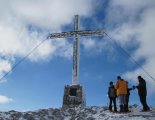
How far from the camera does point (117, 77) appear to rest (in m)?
20.8

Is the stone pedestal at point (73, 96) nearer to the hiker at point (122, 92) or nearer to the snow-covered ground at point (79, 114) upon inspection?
the snow-covered ground at point (79, 114)

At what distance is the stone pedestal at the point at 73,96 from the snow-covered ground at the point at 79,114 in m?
3.42

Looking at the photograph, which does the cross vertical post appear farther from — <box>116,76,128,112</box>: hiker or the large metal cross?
<box>116,76,128,112</box>: hiker

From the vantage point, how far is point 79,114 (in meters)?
21.3

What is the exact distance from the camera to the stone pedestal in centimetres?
2623

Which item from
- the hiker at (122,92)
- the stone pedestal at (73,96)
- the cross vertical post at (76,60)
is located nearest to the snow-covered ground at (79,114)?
the hiker at (122,92)

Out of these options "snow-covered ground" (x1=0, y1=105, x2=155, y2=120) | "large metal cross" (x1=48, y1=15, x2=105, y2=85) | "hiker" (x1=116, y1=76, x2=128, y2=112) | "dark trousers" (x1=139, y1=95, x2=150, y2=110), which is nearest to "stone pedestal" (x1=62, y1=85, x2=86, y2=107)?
"large metal cross" (x1=48, y1=15, x2=105, y2=85)

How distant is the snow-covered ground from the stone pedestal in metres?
3.42

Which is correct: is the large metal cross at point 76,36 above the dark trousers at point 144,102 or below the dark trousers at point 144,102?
above

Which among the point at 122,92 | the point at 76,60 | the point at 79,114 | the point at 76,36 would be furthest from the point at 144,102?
the point at 76,36

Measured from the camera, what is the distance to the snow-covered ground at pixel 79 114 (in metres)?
18.9

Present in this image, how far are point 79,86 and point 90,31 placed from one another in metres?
4.68

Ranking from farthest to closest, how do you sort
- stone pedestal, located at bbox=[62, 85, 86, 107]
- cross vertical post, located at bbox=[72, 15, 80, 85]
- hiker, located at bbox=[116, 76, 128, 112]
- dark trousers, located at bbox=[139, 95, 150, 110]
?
1. cross vertical post, located at bbox=[72, 15, 80, 85]
2. stone pedestal, located at bbox=[62, 85, 86, 107]
3. hiker, located at bbox=[116, 76, 128, 112]
4. dark trousers, located at bbox=[139, 95, 150, 110]

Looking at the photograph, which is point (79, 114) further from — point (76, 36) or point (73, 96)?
point (76, 36)
